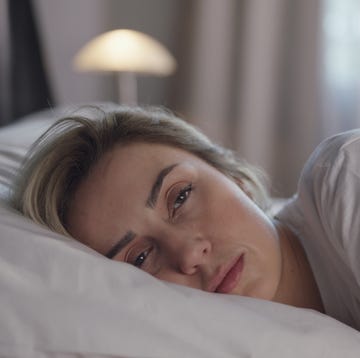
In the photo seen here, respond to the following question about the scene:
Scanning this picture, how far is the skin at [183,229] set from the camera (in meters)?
0.80

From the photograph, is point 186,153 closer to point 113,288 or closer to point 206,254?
point 206,254

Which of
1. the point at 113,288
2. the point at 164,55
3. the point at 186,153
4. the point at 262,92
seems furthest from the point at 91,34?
the point at 113,288

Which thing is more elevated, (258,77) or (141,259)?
(141,259)

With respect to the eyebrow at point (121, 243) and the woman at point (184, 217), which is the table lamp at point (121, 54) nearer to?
the woman at point (184, 217)

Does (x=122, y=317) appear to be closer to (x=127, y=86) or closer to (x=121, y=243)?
(x=121, y=243)

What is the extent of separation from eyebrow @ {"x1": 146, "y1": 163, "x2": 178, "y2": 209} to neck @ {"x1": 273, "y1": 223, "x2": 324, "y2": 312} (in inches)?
8.3

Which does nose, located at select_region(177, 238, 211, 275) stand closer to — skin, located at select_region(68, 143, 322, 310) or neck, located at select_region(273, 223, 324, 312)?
skin, located at select_region(68, 143, 322, 310)

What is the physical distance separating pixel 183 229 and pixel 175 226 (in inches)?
0.5

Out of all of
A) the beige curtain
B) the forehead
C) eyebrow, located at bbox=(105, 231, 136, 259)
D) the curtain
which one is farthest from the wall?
eyebrow, located at bbox=(105, 231, 136, 259)

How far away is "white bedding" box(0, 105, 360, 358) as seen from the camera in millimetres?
620

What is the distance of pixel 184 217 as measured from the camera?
2.78ft

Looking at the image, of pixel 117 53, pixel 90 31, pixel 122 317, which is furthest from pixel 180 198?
pixel 90 31

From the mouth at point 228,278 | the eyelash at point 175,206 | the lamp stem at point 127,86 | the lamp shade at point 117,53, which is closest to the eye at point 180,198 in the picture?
the eyelash at point 175,206

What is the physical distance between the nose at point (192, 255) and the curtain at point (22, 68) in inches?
60.9
